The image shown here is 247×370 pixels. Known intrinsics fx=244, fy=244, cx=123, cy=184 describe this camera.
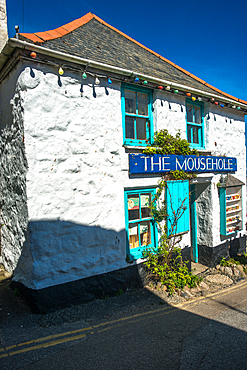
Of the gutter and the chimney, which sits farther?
the chimney

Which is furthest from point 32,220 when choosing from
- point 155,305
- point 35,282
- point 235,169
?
point 235,169

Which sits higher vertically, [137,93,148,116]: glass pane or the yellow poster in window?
[137,93,148,116]: glass pane

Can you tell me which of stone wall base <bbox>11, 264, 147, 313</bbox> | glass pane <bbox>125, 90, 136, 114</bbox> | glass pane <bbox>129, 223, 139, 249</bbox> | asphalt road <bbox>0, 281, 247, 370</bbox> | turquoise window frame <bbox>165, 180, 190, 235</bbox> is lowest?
asphalt road <bbox>0, 281, 247, 370</bbox>

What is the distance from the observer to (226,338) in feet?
13.1

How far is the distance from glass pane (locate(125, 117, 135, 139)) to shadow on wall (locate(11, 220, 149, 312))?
2.36m

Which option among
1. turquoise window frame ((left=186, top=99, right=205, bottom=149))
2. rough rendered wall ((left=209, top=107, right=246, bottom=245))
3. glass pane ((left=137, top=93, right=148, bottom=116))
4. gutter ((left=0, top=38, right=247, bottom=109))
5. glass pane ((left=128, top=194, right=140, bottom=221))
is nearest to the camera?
gutter ((left=0, top=38, right=247, bottom=109))

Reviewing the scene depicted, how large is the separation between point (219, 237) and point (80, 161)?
5590 mm

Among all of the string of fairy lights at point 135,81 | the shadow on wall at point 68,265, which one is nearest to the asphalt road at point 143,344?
the shadow on wall at point 68,265

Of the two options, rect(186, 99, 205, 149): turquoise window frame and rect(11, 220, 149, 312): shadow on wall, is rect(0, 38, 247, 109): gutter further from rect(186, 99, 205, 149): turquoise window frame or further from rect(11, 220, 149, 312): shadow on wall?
rect(11, 220, 149, 312): shadow on wall

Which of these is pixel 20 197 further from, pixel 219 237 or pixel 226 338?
pixel 219 237

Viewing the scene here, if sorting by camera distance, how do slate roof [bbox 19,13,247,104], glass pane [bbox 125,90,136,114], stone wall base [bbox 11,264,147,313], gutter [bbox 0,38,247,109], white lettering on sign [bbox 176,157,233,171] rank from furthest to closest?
white lettering on sign [bbox 176,157,233,171] → glass pane [bbox 125,90,136,114] → slate roof [bbox 19,13,247,104] → stone wall base [bbox 11,264,147,313] → gutter [bbox 0,38,247,109]

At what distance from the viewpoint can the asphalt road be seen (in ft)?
11.1

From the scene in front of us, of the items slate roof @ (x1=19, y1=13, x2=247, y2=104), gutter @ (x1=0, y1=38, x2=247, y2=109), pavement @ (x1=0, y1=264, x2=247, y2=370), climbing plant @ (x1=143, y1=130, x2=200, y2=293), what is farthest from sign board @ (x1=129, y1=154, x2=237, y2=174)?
pavement @ (x1=0, y1=264, x2=247, y2=370)

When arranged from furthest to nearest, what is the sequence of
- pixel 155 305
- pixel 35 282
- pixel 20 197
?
pixel 155 305, pixel 20 197, pixel 35 282
